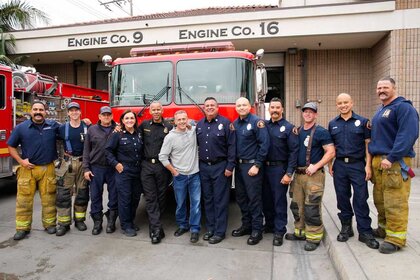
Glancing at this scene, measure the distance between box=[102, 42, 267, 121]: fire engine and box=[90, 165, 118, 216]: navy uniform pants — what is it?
37.1 inches

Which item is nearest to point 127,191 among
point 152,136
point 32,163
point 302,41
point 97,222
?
point 97,222

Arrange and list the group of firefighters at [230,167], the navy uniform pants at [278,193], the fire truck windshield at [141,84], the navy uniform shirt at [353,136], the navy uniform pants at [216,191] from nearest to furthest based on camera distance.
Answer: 1. the group of firefighters at [230,167]
2. the navy uniform shirt at [353,136]
3. the navy uniform pants at [278,193]
4. the navy uniform pants at [216,191]
5. the fire truck windshield at [141,84]

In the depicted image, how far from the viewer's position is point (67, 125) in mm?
4883

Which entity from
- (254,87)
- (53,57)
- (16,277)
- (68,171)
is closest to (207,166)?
(254,87)

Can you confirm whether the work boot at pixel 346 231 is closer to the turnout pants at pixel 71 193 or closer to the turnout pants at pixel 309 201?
the turnout pants at pixel 309 201

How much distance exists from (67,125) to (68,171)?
2.03ft

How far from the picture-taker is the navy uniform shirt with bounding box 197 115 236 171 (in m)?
4.38

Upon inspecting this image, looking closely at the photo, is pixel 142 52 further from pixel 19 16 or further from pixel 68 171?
pixel 19 16

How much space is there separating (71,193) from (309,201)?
3107 millimetres

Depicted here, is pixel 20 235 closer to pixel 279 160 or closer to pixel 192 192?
pixel 192 192

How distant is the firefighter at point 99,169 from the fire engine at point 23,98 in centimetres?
285

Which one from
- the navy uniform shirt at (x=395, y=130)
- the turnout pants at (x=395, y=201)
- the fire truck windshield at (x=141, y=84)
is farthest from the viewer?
the fire truck windshield at (x=141, y=84)

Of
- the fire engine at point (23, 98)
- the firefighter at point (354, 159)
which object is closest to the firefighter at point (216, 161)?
the firefighter at point (354, 159)

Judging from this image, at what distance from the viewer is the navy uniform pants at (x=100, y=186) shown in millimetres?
4824
